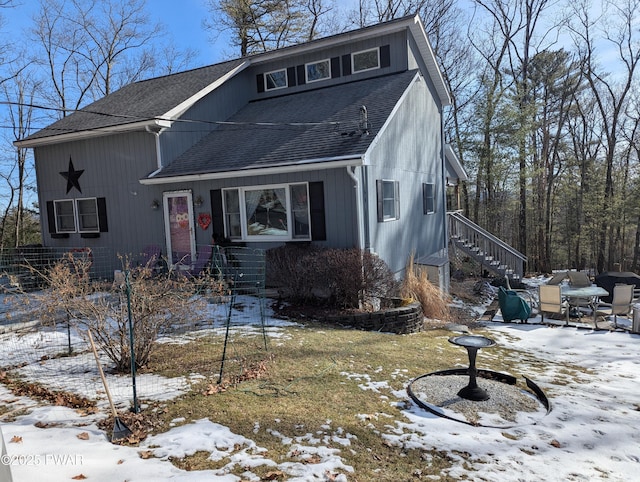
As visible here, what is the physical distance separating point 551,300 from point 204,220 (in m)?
8.24

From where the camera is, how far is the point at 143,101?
1257 cm

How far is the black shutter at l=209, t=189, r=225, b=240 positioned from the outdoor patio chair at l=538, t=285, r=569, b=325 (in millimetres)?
7552

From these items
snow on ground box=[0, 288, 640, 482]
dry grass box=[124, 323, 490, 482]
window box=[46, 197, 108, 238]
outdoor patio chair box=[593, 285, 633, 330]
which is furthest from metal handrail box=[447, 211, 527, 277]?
window box=[46, 197, 108, 238]

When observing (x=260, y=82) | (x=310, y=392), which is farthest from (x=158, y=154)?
(x=310, y=392)

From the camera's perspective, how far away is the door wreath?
392 inches

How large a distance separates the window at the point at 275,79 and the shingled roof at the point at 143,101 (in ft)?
3.02

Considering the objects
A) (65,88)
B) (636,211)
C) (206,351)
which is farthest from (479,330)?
(65,88)

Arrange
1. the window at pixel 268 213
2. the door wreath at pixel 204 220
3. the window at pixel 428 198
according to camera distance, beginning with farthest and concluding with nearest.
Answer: the window at pixel 428 198, the door wreath at pixel 204 220, the window at pixel 268 213

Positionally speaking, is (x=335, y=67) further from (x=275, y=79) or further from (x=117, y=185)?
(x=117, y=185)

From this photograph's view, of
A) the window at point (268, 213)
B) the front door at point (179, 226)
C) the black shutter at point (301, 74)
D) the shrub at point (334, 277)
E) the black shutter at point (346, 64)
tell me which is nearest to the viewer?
the shrub at point (334, 277)

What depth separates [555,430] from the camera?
3910 millimetres

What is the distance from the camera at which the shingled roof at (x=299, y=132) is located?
8.96 metres

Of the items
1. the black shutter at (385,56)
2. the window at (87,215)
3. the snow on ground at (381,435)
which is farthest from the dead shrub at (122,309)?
the black shutter at (385,56)

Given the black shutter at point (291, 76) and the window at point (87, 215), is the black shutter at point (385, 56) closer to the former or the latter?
the black shutter at point (291, 76)
